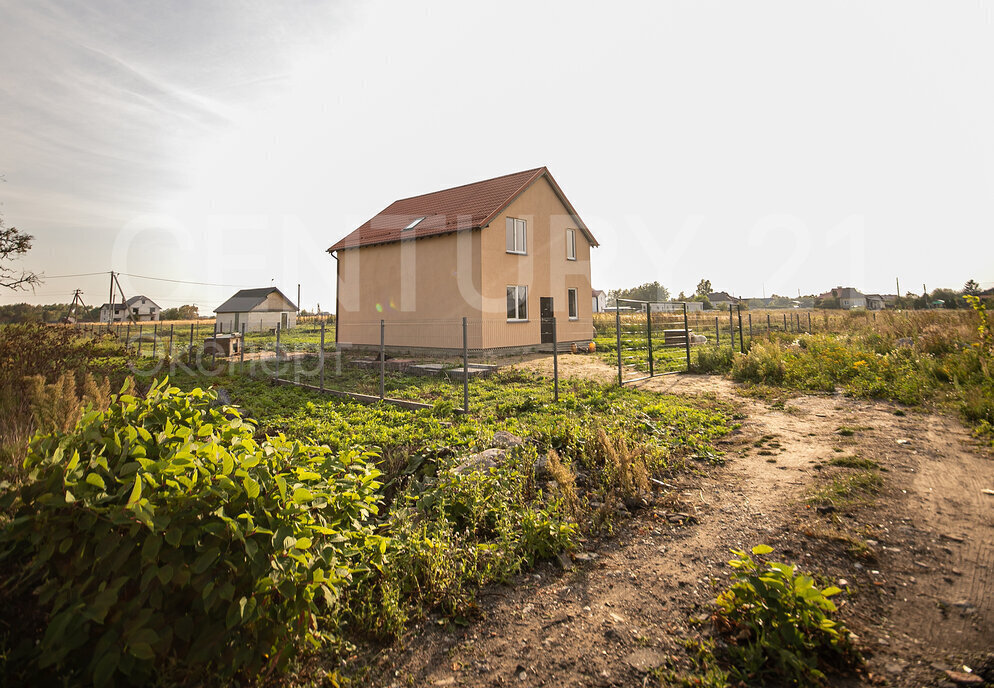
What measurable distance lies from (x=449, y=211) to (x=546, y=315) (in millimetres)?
6124

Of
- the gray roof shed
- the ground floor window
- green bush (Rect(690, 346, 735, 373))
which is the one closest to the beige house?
the ground floor window

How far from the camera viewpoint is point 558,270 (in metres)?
19.7

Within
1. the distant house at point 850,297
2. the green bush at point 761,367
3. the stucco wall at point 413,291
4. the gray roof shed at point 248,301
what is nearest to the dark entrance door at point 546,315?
the stucco wall at point 413,291

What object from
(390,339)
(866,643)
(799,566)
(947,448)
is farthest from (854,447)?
(390,339)

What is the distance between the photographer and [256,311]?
54344mm

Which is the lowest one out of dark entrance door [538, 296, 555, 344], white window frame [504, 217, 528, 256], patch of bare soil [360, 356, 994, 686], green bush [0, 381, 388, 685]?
patch of bare soil [360, 356, 994, 686]

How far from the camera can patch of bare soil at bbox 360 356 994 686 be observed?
242 centimetres

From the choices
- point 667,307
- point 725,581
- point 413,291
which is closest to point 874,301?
point 667,307

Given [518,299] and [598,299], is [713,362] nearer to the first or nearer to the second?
[518,299]

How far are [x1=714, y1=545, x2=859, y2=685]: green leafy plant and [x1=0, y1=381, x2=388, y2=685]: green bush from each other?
221cm

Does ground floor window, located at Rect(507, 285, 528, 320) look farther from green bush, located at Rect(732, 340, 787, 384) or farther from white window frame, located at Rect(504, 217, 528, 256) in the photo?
green bush, located at Rect(732, 340, 787, 384)

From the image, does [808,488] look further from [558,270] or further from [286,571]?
[558,270]

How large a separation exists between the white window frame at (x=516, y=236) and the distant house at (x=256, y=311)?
4151 cm

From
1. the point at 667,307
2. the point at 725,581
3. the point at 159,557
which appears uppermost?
the point at 667,307
